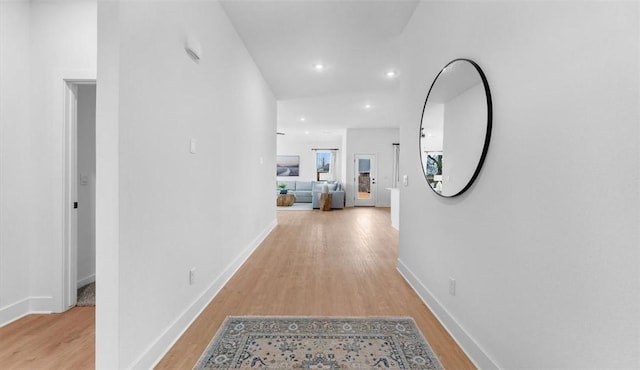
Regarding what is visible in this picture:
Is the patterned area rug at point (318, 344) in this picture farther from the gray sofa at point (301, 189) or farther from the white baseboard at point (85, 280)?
the gray sofa at point (301, 189)

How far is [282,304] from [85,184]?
2.22 metres

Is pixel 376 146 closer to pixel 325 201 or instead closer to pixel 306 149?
pixel 325 201

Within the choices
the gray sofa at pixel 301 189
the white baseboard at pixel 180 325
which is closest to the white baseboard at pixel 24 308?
the white baseboard at pixel 180 325

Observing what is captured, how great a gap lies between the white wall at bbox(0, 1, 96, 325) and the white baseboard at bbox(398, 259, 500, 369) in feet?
9.41

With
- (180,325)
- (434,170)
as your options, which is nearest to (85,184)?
(180,325)

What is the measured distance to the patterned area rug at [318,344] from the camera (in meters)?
1.61

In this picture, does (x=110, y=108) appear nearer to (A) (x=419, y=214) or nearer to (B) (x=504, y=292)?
(B) (x=504, y=292)

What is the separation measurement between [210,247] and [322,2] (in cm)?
241

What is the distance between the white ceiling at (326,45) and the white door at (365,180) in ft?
11.3

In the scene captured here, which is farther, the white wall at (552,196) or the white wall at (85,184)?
the white wall at (85,184)

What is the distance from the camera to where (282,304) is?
2.32 m

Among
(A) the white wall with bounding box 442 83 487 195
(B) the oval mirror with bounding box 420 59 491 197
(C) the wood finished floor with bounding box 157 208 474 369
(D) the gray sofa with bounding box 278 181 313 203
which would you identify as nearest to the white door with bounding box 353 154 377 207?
(D) the gray sofa with bounding box 278 181 313 203

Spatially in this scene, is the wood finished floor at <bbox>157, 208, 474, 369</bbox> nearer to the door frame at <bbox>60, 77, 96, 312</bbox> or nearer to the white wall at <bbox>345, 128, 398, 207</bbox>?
the door frame at <bbox>60, 77, 96, 312</bbox>

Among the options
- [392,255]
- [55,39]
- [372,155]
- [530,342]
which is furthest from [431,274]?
[372,155]
